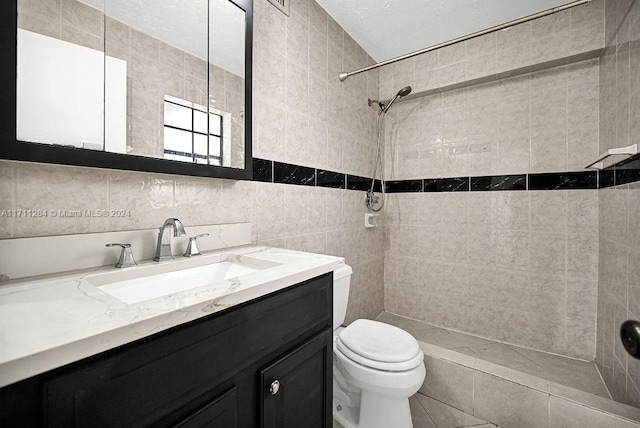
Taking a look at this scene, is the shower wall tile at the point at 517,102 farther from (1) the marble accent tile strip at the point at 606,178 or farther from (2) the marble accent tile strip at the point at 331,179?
(2) the marble accent tile strip at the point at 331,179

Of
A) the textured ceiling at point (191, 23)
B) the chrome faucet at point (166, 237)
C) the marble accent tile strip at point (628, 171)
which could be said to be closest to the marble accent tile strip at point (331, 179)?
the textured ceiling at point (191, 23)

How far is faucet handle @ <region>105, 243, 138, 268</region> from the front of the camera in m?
0.89

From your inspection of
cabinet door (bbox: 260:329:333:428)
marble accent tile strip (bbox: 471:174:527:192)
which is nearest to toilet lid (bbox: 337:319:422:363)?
cabinet door (bbox: 260:329:333:428)

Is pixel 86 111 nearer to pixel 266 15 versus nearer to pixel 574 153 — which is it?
pixel 266 15

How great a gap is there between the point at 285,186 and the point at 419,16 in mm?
1489

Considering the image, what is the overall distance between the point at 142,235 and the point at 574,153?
2.57 metres

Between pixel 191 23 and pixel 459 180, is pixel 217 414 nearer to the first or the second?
pixel 191 23

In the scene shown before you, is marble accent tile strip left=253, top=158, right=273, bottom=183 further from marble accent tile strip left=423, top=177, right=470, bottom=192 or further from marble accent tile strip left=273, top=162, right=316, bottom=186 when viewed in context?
marble accent tile strip left=423, top=177, right=470, bottom=192

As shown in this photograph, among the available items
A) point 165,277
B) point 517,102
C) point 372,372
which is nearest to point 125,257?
point 165,277

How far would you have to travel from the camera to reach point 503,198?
210 cm

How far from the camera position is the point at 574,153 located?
1874 mm

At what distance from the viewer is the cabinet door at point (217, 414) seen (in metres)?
0.58

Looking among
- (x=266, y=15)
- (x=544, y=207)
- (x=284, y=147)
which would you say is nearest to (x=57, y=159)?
(x=284, y=147)

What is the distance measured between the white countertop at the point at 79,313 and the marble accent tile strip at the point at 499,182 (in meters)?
1.89
